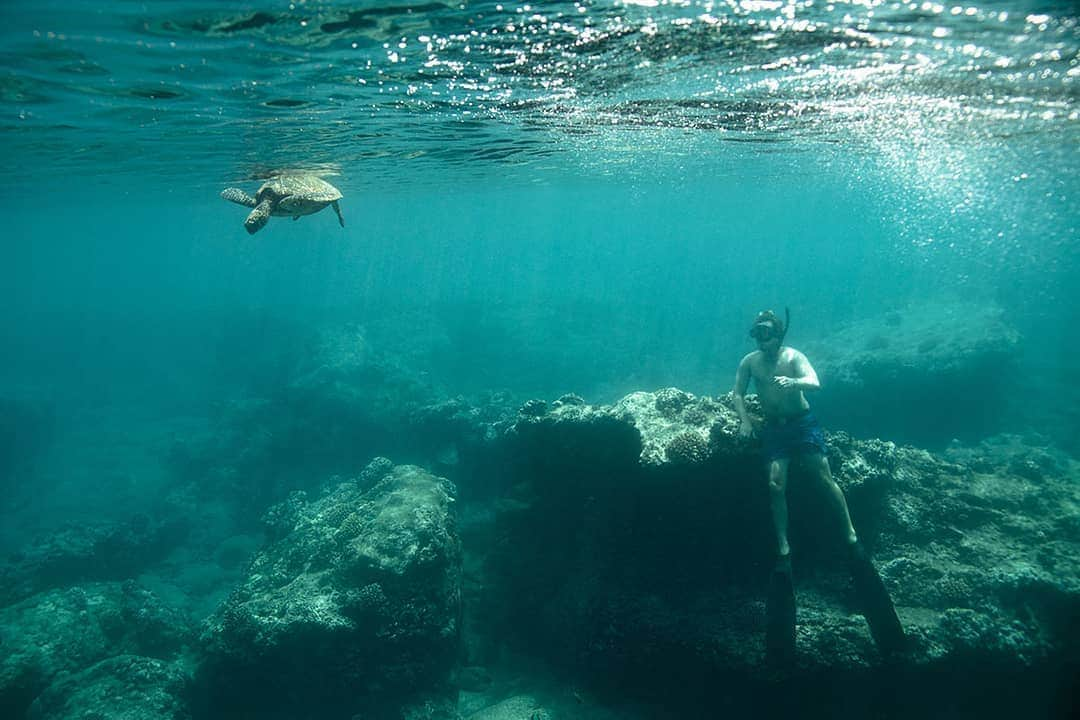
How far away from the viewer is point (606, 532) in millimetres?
8953

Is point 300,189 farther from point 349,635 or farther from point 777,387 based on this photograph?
point 777,387

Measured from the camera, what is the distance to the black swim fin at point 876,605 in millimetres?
6699

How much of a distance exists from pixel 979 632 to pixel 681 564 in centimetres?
383

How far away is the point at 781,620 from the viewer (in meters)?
6.96

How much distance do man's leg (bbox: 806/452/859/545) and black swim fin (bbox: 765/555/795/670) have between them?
94cm

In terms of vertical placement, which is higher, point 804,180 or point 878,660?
point 804,180

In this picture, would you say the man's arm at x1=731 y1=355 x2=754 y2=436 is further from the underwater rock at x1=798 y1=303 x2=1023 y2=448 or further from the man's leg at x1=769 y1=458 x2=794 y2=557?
the underwater rock at x1=798 y1=303 x2=1023 y2=448

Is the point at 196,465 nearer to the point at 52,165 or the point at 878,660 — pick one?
the point at 52,165

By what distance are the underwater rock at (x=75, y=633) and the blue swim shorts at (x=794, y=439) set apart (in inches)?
517

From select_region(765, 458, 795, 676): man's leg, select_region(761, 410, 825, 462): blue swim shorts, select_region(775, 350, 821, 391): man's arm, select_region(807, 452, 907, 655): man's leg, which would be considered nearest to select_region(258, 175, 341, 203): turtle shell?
select_region(775, 350, 821, 391): man's arm

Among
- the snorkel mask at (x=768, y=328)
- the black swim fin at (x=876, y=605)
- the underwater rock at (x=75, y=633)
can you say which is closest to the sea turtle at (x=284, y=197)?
the snorkel mask at (x=768, y=328)

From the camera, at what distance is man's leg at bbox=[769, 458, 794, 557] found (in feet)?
23.4

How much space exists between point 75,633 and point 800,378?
1441 centimetres

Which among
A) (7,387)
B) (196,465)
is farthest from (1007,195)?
(7,387)
